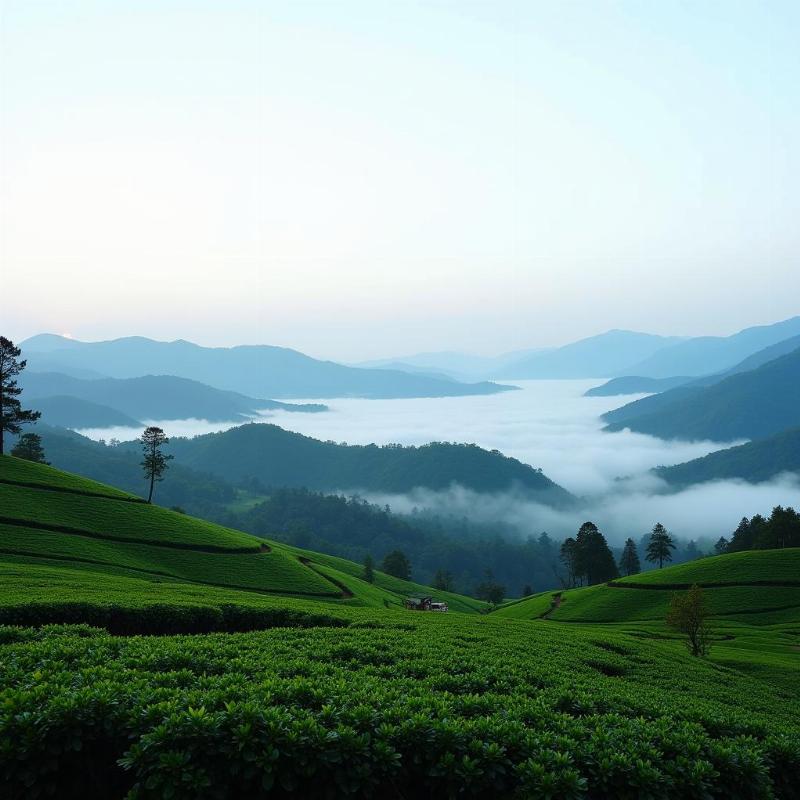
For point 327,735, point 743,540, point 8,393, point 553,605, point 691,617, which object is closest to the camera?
point 327,735

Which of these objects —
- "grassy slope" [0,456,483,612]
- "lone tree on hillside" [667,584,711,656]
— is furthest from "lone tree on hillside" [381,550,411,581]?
"lone tree on hillside" [667,584,711,656]

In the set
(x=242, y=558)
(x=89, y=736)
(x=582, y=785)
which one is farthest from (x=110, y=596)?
(x=242, y=558)

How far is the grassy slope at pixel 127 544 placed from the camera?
47750mm

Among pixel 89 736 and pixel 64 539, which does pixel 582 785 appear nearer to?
pixel 89 736

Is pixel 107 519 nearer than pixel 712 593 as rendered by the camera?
Yes

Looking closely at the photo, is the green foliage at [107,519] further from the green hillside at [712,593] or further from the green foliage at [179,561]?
the green hillside at [712,593]

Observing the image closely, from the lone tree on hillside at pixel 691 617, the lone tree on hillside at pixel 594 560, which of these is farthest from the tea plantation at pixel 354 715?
the lone tree on hillside at pixel 594 560

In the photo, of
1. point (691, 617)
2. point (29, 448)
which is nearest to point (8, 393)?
point (29, 448)

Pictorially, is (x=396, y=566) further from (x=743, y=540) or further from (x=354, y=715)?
(x=354, y=715)

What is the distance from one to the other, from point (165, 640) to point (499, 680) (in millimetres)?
9167

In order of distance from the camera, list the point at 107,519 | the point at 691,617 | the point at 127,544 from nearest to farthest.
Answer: the point at 691,617, the point at 127,544, the point at 107,519

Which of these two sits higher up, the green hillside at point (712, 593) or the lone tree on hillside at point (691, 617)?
the lone tree on hillside at point (691, 617)

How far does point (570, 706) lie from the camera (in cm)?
1420

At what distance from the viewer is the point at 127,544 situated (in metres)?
54.2
